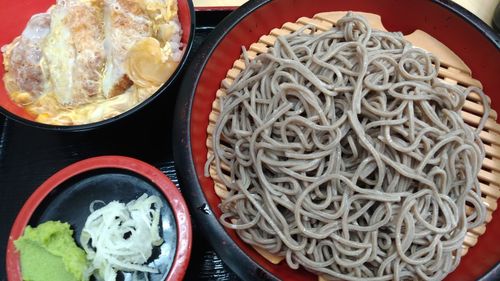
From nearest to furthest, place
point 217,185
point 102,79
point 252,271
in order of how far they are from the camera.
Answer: point 252,271, point 217,185, point 102,79

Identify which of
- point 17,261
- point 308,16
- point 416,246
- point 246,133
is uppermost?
point 308,16

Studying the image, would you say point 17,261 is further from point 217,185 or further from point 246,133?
point 246,133

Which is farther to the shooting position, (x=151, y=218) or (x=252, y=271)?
(x=151, y=218)

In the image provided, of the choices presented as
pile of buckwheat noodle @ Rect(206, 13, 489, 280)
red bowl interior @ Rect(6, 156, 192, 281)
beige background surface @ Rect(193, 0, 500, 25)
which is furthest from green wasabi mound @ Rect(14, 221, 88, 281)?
beige background surface @ Rect(193, 0, 500, 25)

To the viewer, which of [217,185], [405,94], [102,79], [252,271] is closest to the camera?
[252,271]

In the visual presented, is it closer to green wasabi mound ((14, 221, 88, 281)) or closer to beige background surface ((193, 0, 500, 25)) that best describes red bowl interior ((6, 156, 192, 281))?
green wasabi mound ((14, 221, 88, 281))

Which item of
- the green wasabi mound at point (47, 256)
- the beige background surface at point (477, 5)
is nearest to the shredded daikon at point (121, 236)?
the green wasabi mound at point (47, 256)

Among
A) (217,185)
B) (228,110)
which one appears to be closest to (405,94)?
(228,110)

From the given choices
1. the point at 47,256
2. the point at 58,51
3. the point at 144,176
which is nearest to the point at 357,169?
the point at 144,176
